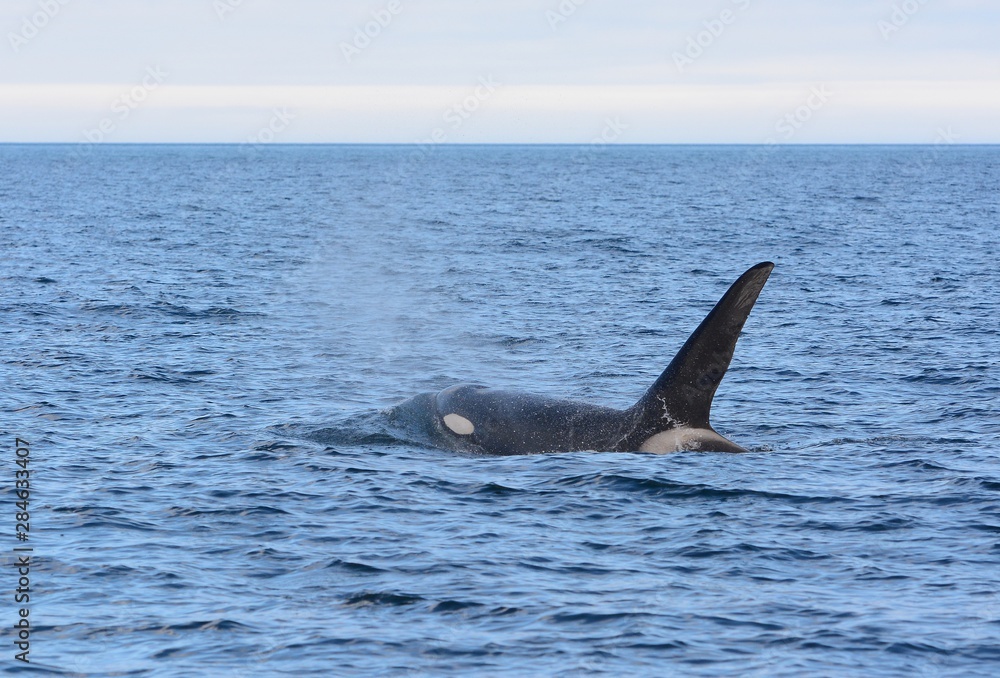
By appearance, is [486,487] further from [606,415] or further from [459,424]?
[606,415]

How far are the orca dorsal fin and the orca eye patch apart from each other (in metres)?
2.64

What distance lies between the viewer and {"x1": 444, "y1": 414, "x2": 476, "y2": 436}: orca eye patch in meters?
18.5

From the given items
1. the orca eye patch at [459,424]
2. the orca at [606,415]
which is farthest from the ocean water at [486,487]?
the orca eye patch at [459,424]

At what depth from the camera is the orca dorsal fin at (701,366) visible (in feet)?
50.9

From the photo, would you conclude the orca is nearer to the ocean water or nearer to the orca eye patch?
the orca eye patch

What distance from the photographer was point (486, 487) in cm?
1652

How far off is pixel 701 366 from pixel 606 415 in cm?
233

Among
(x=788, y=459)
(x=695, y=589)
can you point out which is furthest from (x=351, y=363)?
(x=695, y=589)

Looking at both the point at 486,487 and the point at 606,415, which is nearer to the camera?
the point at 486,487

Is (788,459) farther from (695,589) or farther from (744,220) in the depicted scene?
(744,220)

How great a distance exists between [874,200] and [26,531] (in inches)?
3757

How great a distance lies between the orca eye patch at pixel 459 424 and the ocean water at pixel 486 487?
53cm

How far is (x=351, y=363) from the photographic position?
88.5 feet

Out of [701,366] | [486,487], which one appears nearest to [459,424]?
Result: [486,487]
